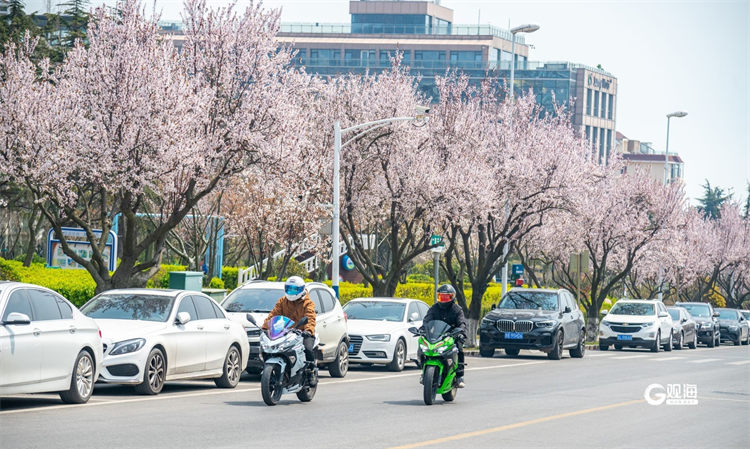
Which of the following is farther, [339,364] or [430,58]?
[430,58]

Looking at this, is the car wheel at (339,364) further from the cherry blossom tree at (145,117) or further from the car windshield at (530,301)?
the car windshield at (530,301)

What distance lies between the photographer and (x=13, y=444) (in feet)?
33.6

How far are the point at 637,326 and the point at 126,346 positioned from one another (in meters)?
25.3

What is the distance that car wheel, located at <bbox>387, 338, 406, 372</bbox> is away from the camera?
2312cm

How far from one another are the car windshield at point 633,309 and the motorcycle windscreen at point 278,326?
25514mm

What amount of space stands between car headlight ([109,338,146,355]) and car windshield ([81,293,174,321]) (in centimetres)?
93

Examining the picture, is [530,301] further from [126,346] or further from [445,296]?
[126,346]

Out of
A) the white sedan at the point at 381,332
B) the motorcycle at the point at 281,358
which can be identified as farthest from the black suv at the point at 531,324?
the motorcycle at the point at 281,358

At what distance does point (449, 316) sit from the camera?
15930mm

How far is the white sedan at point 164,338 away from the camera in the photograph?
50.2 feet

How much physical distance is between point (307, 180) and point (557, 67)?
10456cm

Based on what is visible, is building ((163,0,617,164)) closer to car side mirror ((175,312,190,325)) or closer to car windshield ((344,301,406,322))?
car windshield ((344,301,406,322))

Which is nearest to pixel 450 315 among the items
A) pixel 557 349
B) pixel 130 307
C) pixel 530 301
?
pixel 130 307

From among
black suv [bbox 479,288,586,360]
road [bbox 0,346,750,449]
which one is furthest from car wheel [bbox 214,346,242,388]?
black suv [bbox 479,288,586,360]
